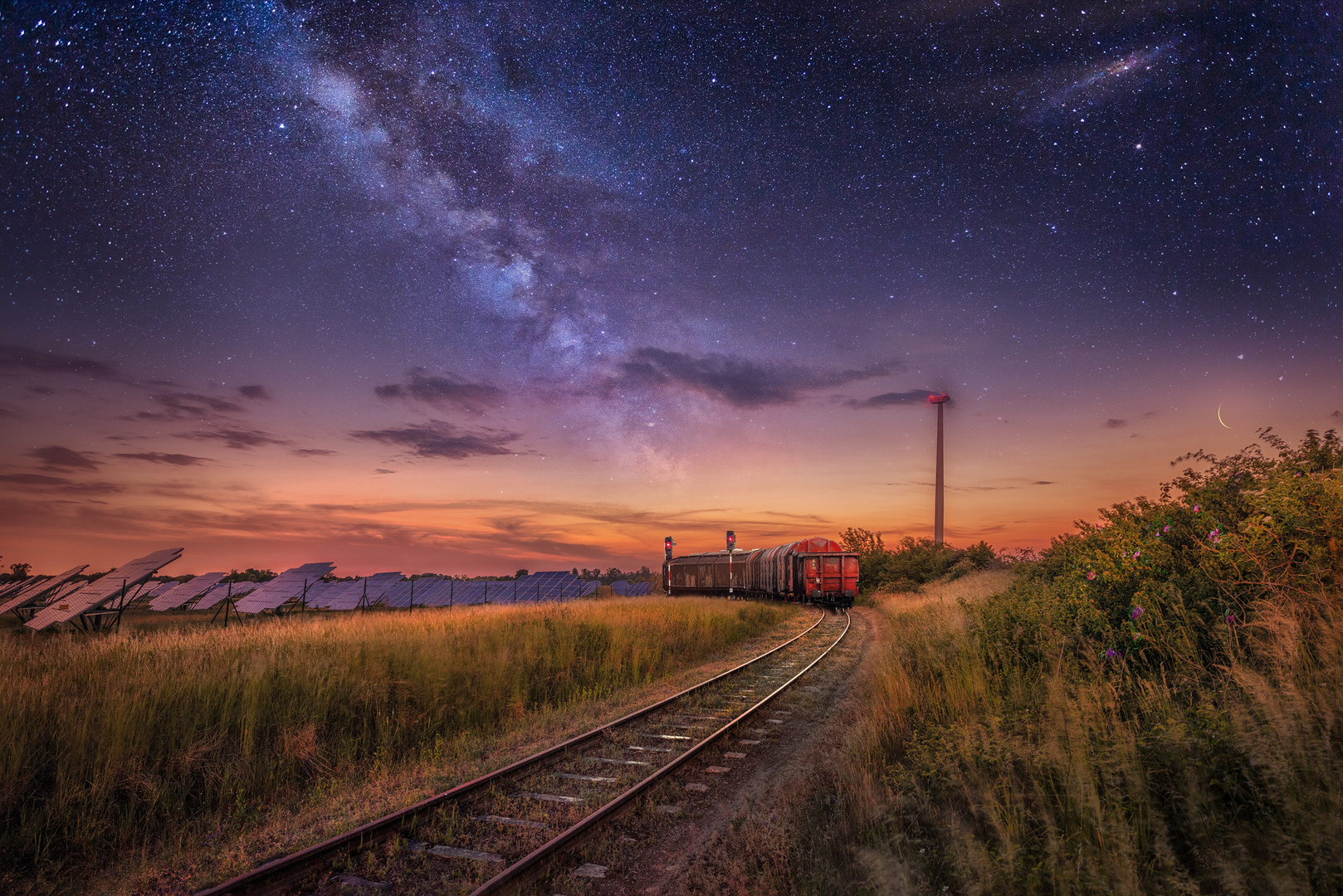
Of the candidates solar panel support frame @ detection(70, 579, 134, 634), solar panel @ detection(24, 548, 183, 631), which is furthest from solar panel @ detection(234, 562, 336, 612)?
solar panel @ detection(24, 548, 183, 631)

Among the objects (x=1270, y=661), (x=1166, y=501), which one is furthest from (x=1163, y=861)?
(x=1166, y=501)

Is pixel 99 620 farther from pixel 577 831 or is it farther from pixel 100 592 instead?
pixel 577 831

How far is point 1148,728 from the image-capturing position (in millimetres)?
4977

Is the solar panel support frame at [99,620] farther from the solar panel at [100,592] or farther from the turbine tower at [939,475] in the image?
the turbine tower at [939,475]

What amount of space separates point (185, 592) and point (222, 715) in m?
29.9

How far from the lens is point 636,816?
630 centimetres

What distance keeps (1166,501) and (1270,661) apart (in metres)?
3.42

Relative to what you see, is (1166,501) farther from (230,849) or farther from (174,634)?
(174,634)

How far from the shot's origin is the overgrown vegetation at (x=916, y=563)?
4231cm

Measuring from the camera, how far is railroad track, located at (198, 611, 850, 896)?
16.1 ft

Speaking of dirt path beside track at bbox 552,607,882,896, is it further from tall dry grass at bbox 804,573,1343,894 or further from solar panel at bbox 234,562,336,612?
solar panel at bbox 234,562,336,612

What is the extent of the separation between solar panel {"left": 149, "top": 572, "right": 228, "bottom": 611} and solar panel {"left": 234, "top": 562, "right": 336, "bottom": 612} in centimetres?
272

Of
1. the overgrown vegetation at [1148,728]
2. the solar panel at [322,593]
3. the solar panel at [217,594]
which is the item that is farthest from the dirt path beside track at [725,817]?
the solar panel at [217,594]

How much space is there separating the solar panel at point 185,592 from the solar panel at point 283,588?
272cm
